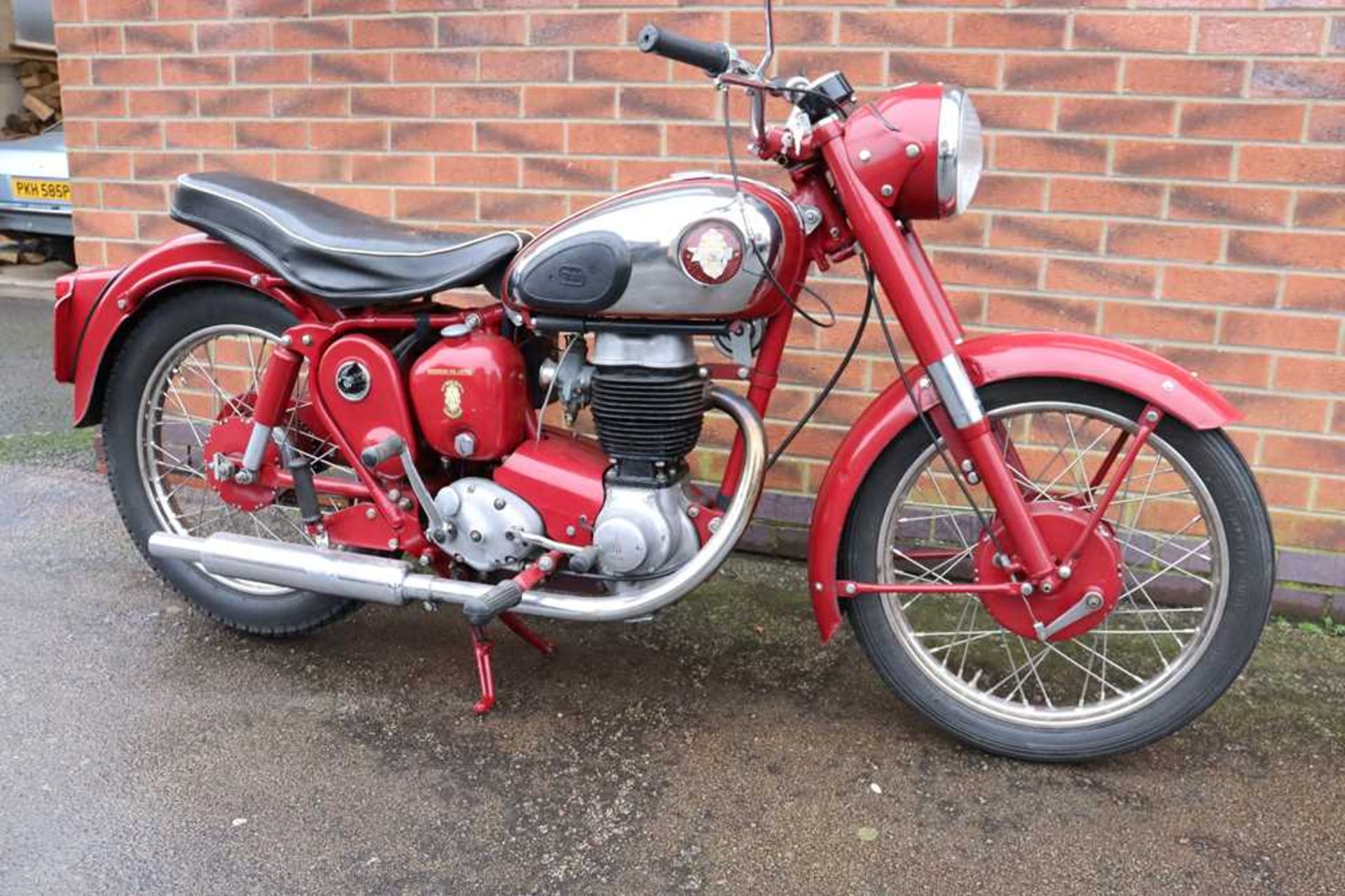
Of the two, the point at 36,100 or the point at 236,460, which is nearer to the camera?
the point at 236,460

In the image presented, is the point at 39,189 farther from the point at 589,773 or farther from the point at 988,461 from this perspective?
the point at 988,461

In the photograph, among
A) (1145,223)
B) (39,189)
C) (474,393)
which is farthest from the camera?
(39,189)

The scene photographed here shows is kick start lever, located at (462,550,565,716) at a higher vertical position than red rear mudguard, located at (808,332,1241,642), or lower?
lower

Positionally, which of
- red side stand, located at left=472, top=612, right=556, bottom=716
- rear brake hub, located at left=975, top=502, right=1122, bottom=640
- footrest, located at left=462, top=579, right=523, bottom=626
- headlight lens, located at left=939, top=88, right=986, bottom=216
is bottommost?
red side stand, located at left=472, top=612, right=556, bottom=716

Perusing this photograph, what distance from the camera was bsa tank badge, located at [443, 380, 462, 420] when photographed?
2.87m

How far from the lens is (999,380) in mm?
2627

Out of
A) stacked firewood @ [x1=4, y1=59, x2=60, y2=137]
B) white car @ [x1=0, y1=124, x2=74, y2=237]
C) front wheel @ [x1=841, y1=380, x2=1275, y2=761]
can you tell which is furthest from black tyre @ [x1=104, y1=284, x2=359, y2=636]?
stacked firewood @ [x1=4, y1=59, x2=60, y2=137]

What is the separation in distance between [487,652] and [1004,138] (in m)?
2.00

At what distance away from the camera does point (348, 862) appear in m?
2.42

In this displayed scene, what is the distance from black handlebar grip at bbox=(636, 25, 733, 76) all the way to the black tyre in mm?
1261

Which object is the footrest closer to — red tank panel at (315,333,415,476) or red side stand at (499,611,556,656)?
red side stand at (499,611,556,656)

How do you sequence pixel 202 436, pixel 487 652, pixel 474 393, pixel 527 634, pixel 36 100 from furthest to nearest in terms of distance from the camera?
pixel 36 100 < pixel 202 436 < pixel 527 634 < pixel 487 652 < pixel 474 393

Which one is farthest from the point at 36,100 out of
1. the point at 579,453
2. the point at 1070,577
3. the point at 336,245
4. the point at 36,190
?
the point at 1070,577

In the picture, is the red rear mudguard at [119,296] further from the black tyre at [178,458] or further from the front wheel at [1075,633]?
the front wheel at [1075,633]
